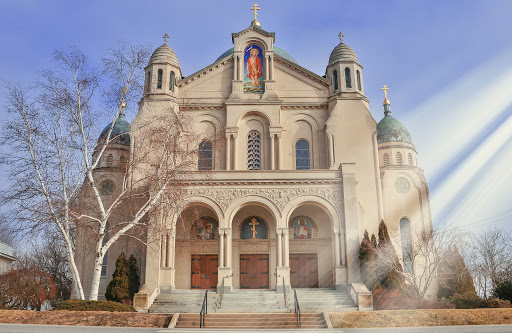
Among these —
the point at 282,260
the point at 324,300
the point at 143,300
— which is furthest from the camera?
the point at 282,260

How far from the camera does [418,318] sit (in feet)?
62.5

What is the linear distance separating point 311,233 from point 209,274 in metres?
6.11

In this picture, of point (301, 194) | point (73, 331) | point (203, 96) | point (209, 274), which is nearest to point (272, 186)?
point (301, 194)

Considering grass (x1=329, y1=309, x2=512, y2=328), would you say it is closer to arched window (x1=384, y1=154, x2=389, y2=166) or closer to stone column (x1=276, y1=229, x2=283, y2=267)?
stone column (x1=276, y1=229, x2=283, y2=267)

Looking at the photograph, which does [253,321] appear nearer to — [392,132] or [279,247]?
[279,247]

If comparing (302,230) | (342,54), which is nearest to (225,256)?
(302,230)

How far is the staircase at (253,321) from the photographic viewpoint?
63.4 feet

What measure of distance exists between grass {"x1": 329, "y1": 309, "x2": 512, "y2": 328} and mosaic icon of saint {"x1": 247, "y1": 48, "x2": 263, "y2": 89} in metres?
17.7

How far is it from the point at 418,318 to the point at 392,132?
24754mm

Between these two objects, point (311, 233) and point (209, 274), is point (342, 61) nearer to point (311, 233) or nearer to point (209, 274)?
point (311, 233)

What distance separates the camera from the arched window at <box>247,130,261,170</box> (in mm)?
31375

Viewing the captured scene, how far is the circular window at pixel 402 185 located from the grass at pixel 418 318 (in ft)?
63.1

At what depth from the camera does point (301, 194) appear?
1064 inches

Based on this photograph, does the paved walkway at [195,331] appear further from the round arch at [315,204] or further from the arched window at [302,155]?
the arched window at [302,155]
